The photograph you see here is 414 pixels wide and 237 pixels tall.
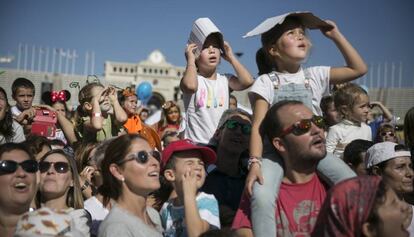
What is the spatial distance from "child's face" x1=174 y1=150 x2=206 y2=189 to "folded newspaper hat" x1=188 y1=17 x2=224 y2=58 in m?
1.26

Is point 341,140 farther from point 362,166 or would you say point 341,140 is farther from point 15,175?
point 15,175

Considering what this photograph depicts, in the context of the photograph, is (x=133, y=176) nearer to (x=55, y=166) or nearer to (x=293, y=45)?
(x=55, y=166)

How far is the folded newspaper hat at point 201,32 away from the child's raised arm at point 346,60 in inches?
42.1

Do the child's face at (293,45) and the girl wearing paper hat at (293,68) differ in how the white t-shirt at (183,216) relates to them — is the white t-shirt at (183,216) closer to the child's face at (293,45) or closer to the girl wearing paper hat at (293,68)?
the girl wearing paper hat at (293,68)

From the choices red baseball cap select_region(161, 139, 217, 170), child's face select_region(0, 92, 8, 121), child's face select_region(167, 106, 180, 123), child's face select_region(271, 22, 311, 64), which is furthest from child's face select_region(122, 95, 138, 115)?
child's face select_region(271, 22, 311, 64)

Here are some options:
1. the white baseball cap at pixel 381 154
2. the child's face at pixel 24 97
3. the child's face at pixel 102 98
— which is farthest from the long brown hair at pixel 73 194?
the child's face at pixel 24 97

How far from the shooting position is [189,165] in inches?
156

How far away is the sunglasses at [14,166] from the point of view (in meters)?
3.60

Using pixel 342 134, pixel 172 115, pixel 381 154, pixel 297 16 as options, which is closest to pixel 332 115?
pixel 342 134

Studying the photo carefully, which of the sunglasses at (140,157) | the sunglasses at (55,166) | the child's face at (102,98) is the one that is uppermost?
the child's face at (102,98)

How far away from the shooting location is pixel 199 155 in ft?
13.4

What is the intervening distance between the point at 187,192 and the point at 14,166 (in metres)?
1.20

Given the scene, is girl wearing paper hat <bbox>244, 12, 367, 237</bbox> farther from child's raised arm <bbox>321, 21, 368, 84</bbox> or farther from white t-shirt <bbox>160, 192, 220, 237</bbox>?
white t-shirt <bbox>160, 192, 220, 237</bbox>

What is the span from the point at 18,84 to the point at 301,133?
507 cm
